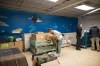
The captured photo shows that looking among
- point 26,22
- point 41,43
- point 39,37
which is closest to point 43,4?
point 39,37

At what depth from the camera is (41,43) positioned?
4832 millimetres

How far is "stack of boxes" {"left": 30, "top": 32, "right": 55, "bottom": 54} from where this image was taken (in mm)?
4687

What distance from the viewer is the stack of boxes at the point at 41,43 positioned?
185 inches

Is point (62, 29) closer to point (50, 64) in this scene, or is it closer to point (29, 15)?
point (29, 15)

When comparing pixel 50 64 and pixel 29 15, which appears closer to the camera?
pixel 50 64

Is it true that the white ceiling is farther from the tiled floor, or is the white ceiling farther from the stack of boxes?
the tiled floor

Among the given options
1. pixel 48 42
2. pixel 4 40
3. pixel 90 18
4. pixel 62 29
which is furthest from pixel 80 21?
pixel 4 40

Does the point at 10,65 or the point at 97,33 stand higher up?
the point at 97,33

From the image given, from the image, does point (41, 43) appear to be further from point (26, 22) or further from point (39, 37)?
point (26, 22)

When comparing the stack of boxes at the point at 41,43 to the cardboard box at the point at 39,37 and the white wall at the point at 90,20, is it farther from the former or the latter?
the white wall at the point at 90,20

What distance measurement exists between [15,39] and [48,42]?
1.79 meters

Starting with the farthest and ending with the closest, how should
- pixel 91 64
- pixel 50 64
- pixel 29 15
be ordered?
1. pixel 29 15
2. pixel 91 64
3. pixel 50 64

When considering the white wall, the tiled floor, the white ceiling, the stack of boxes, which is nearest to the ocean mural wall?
the white ceiling

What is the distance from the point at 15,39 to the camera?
4930mm
